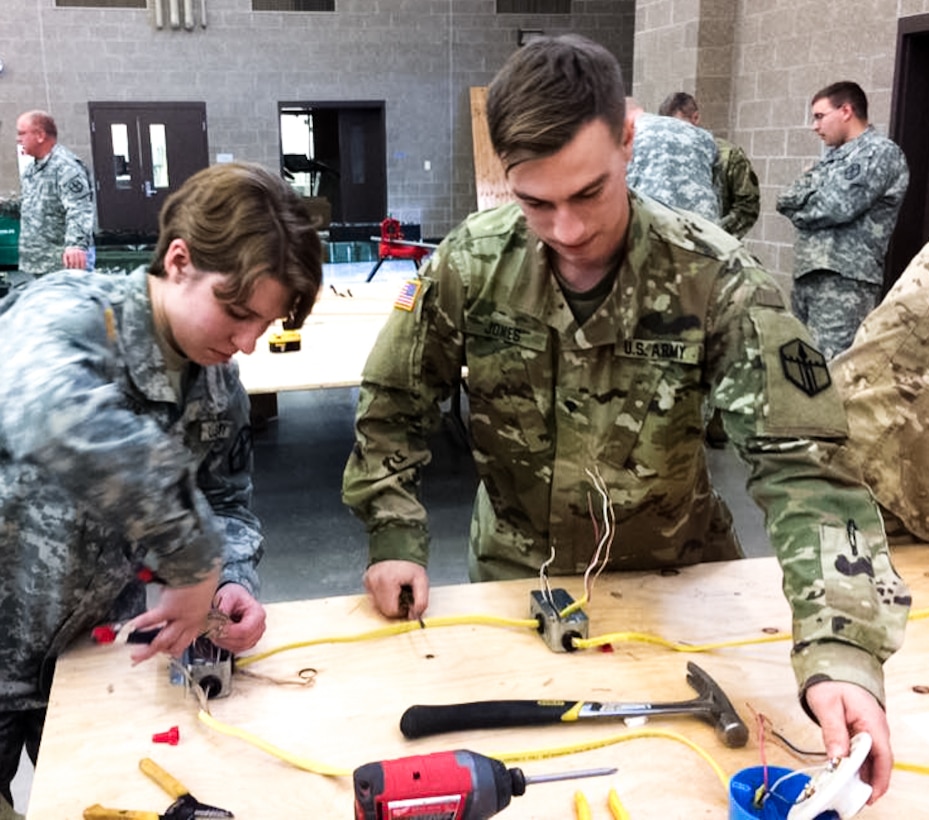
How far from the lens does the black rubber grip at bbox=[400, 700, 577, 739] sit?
1094mm

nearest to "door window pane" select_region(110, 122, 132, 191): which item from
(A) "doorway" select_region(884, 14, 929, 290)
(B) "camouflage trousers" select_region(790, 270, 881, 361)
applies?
(B) "camouflage trousers" select_region(790, 270, 881, 361)

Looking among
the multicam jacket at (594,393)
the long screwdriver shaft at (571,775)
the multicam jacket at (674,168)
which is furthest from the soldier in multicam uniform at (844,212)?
the long screwdriver shaft at (571,775)

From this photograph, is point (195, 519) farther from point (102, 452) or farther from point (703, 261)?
point (703, 261)

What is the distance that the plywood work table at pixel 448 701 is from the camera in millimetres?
1002

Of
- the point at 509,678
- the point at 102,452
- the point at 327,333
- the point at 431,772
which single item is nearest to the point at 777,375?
the point at 509,678

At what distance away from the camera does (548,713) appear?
1117 millimetres

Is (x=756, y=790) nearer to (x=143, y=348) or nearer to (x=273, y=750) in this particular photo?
(x=273, y=750)

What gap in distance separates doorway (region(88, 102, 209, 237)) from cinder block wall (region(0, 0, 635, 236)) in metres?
0.13

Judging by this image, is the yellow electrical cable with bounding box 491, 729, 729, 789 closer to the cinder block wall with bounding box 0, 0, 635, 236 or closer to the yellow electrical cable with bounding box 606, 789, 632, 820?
the yellow electrical cable with bounding box 606, 789, 632, 820

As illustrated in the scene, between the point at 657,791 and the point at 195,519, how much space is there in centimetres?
56

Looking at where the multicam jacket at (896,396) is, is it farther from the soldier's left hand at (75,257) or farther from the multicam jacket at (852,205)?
the soldier's left hand at (75,257)

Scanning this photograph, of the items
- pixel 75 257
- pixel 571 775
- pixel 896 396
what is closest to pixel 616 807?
pixel 571 775

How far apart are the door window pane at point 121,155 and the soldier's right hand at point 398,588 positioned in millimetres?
11303

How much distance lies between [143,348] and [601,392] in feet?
2.14
